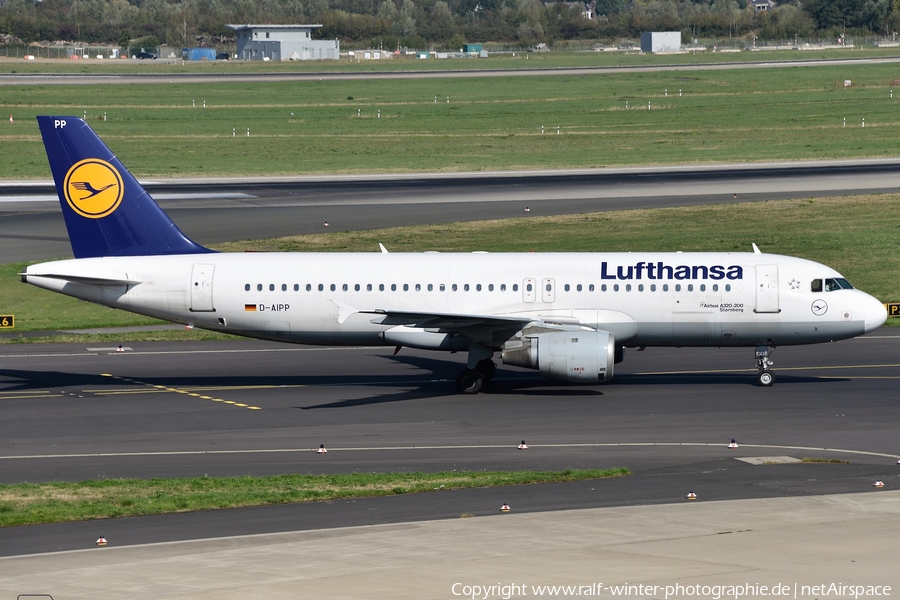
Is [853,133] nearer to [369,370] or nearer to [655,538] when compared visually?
[369,370]

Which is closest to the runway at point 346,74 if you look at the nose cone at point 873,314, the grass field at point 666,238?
the grass field at point 666,238

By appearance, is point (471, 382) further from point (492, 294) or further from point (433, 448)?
point (433, 448)

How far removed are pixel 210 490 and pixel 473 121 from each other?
10383cm

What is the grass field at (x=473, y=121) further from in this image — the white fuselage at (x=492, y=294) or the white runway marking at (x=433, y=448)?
the white runway marking at (x=433, y=448)

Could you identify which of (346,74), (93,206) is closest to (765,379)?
(93,206)

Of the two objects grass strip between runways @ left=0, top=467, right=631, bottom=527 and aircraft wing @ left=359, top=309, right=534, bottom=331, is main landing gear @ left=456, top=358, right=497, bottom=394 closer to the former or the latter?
aircraft wing @ left=359, top=309, right=534, bottom=331

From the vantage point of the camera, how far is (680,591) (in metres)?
18.6

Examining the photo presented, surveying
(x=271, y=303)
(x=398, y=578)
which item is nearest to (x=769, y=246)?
(x=271, y=303)

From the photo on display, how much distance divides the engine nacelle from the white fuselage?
146 centimetres

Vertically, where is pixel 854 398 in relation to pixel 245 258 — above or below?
below

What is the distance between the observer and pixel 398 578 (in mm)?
19750

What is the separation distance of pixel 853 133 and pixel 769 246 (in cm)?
5524

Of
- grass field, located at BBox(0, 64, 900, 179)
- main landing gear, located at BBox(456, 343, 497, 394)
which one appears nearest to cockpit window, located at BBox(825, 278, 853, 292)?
main landing gear, located at BBox(456, 343, 497, 394)

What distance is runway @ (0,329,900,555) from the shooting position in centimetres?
2588
